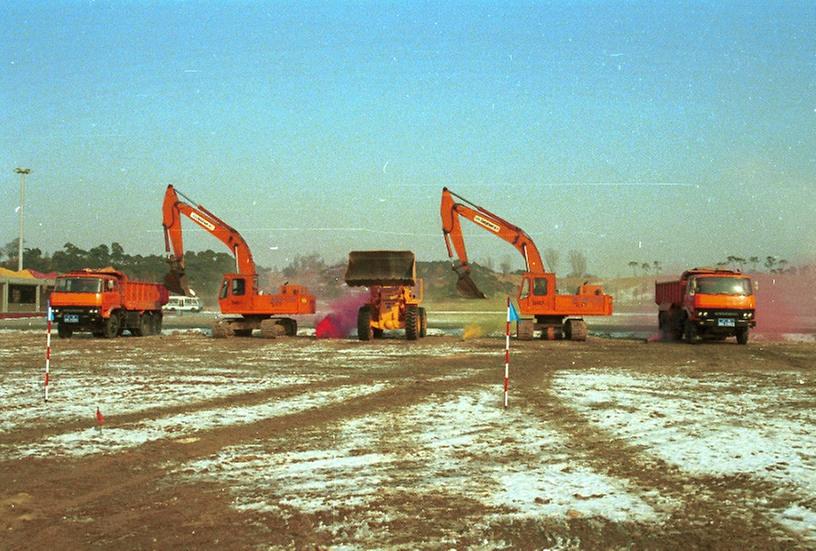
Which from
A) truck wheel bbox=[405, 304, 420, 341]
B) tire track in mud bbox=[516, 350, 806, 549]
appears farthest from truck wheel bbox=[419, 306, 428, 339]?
tire track in mud bbox=[516, 350, 806, 549]

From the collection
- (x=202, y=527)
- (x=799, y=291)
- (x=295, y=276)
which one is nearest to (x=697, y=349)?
(x=295, y=276)

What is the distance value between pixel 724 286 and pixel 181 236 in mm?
23343

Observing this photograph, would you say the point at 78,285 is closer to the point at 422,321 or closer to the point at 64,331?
the point at 64,331

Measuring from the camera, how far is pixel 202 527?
6066mm

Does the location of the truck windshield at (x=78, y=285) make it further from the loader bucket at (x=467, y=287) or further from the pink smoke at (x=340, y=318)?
the loader bucket at (x=467, y=287)

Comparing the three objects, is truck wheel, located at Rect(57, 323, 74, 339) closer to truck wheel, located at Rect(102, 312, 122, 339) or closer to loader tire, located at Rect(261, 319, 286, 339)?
truck wheel, located at Rect(102, 312, 122, 339)

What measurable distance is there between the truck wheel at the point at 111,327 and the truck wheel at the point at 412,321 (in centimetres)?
1314

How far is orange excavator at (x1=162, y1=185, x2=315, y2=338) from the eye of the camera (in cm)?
3353

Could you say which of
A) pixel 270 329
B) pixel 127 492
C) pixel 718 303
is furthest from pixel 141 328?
pixel 127 492

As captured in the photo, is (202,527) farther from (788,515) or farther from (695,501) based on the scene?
(788,515)

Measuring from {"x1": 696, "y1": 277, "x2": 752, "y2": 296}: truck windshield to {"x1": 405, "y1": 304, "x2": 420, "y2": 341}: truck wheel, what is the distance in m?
11.2

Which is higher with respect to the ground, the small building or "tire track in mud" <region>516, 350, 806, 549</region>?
the small building

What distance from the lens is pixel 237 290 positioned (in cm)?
3391

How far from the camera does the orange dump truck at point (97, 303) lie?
108ft
